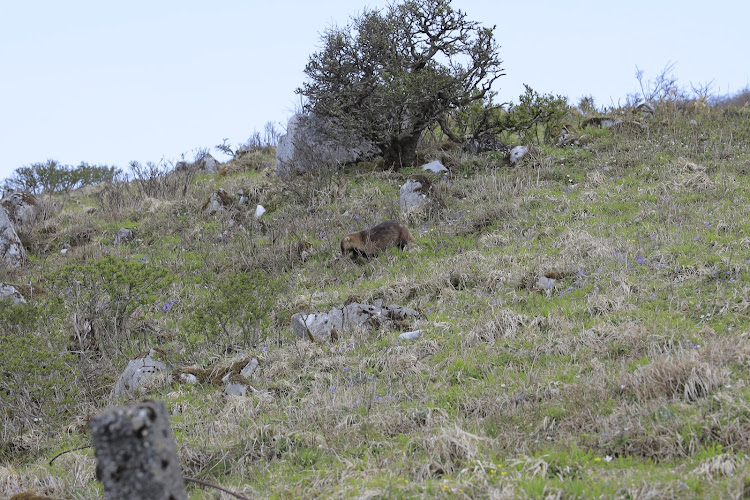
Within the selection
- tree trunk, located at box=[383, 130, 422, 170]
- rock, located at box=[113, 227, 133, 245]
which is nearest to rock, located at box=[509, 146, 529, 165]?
tree trunk, located at box=[383, 130, 422, 170]

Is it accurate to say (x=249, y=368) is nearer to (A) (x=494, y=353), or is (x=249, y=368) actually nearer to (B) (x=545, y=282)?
(A) (x=494, y=353)

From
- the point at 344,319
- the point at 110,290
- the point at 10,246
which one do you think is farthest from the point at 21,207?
the point at 344,319

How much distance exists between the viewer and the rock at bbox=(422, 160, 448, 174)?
12.5 m

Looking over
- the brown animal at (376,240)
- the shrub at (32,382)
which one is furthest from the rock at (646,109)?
the shrub at (32,382)

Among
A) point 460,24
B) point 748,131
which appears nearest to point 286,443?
point 460,24

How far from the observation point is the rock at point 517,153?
12.3m

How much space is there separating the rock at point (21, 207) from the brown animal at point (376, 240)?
8.83 meters

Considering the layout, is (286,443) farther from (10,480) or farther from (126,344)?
(126,344)

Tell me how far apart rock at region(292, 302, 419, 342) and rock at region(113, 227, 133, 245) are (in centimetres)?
664

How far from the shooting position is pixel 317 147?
1373 cm

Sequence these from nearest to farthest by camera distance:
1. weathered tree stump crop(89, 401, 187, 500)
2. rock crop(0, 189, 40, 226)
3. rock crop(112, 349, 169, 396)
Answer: weathered tree stump crop(89, 401, 187, 500), rock crop(112, 349, 169, 396), rock crop(0, 189, 40, 226)

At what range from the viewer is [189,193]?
14.7 metres

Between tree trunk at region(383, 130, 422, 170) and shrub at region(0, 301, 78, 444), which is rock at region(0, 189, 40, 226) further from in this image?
shrub at region(0, 301, 78, 444)

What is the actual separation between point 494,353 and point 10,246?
1027cm
